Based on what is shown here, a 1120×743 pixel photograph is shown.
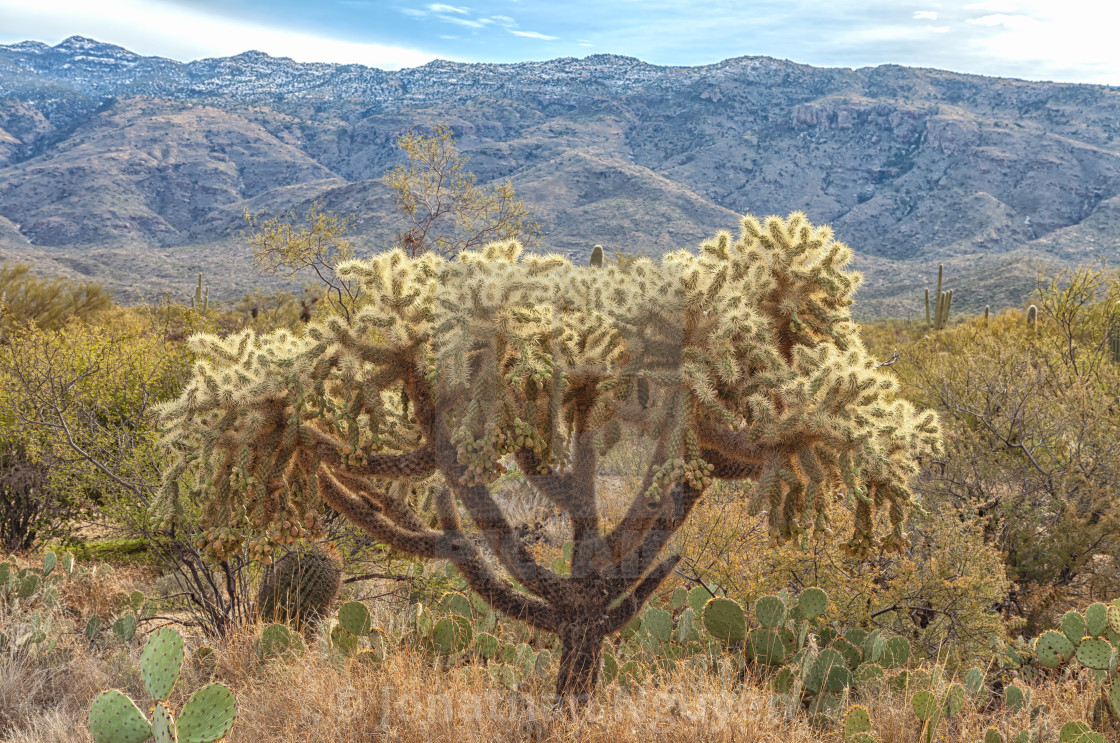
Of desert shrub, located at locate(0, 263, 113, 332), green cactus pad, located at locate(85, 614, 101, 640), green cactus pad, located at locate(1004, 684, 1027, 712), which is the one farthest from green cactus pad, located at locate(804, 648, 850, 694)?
desert shrub, located at locate(0, 263, 113, 332)

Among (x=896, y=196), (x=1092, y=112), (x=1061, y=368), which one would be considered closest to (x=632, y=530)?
(x=1061, y=368)

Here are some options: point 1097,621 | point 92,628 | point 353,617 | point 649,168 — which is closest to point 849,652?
point 1097,621

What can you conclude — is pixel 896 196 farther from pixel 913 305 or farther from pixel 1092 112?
pixel 913 305

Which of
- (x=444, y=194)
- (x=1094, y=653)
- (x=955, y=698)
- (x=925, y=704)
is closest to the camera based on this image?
(x=925, y=704)

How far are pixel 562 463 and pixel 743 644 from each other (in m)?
2.22

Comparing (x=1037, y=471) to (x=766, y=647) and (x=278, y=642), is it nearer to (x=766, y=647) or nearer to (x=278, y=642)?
(x=766, y=647)

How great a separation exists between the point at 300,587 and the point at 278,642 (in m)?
1.16

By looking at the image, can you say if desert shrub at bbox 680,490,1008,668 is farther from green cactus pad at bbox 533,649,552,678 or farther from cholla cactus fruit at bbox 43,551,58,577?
cholla cactus fruit at bbox 43,551,58,577

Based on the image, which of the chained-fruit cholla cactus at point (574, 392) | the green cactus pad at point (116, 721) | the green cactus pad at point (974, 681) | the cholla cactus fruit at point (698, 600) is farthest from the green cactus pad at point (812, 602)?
the green cactus pad at point (116, 721)

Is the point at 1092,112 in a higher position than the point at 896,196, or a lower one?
higher

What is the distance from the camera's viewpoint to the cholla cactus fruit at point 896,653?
189 inches

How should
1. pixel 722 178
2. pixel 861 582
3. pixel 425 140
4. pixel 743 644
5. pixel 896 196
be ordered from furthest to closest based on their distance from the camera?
pixel 722 178, pixel 896 196, pixel 425 140, pixel 861 582, pixel 743 644

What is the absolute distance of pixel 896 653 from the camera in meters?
4.85

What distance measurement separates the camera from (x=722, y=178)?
124m
